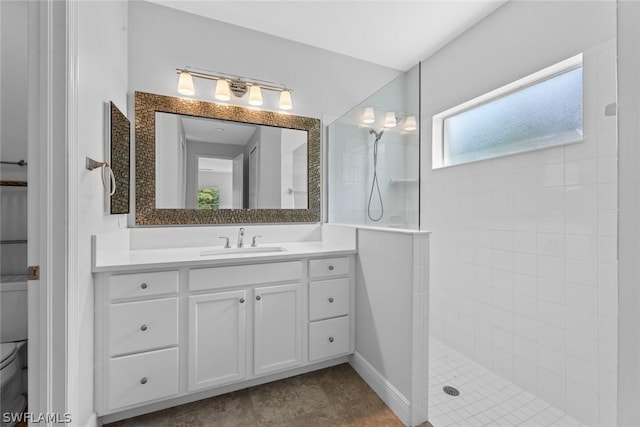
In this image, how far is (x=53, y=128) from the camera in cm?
108

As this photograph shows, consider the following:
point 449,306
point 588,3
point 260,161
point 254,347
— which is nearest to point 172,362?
point 254,347

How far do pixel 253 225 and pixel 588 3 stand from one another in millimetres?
2475

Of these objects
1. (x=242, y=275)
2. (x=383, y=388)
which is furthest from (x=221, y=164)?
(x=383, y=388)

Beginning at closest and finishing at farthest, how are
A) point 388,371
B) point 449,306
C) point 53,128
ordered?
point 53,128 < point 388,371 < point 449,306

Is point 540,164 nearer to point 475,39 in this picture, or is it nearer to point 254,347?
point 475,39

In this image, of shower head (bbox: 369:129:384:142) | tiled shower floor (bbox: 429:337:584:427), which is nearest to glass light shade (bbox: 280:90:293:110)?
shower head (bbox: 369:129:384:142)

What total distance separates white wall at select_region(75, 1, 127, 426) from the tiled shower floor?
1.76 m

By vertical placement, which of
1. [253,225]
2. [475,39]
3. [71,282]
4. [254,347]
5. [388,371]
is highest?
[475,39]

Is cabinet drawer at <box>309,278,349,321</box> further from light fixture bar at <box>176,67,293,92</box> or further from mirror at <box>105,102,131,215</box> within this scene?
light fixture bar at <box>176,67,293,92</box>

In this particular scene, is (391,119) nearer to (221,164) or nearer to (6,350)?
(221,164)

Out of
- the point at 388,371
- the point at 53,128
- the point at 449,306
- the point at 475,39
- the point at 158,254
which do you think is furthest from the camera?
the point at 449,306

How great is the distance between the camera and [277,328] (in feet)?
5.75

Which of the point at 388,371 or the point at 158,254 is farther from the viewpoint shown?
the point at 158,254

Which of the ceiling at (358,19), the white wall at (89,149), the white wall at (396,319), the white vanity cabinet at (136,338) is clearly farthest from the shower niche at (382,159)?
the white wall at (89,149)
